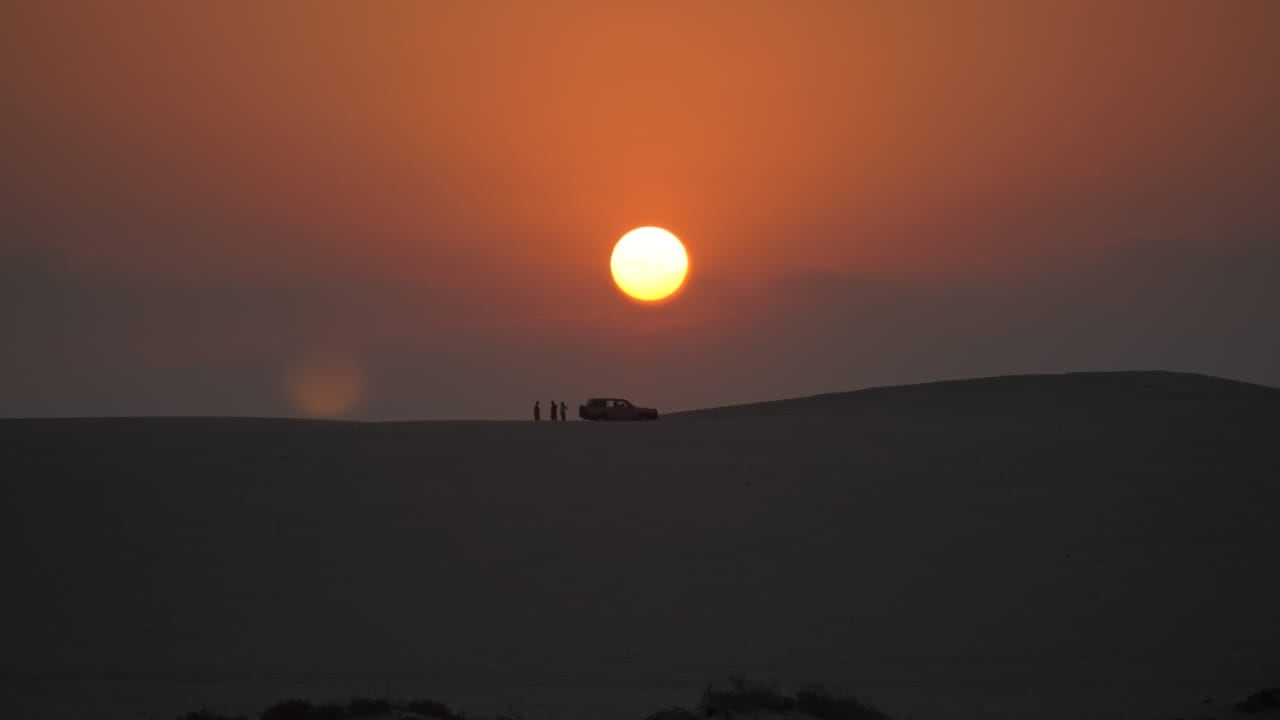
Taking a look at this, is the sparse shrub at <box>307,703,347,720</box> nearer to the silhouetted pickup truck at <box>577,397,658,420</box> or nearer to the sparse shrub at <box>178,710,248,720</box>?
the sparse shrub at <box>178,710,248,720</box>

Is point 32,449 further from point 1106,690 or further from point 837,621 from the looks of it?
point 1106,690

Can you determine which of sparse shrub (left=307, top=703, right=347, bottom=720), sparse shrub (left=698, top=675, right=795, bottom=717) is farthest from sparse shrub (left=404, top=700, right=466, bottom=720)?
sparse shrub (left=698, top=675, right=795, bottom=717)

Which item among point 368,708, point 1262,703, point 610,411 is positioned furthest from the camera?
point 610,411

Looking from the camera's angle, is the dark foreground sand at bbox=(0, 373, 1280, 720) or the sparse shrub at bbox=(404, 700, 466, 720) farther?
the dark foreground sand at bbox=(0, 373, 1280, 720)

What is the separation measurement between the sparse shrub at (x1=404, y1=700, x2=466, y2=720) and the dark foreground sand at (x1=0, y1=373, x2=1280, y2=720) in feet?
2.89

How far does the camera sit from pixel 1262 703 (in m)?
13.9

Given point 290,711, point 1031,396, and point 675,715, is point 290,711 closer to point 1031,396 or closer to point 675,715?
point 675,715

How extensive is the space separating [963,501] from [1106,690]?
9.81m

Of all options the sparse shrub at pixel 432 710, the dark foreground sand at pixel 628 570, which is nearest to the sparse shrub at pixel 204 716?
the dark foreground sand at pixel 628 570

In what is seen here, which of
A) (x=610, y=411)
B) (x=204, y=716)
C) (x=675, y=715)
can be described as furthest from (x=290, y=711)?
(x=610, y=411)

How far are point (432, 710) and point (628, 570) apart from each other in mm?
8161

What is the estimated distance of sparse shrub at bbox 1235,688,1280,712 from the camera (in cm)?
1386

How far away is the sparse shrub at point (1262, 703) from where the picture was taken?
45.5ft

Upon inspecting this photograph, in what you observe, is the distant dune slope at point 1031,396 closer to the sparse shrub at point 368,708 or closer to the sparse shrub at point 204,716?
the sparse shrub at point 368,708
